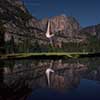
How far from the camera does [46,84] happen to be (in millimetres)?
25172

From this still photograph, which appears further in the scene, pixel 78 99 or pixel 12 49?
pixel 12 49

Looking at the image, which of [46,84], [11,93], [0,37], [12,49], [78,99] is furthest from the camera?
[12,49]

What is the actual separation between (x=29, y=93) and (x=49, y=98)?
2452 mm

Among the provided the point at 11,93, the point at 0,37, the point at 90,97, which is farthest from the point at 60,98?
the point at 0,37

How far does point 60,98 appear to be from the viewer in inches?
734

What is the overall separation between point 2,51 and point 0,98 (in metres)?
96.0

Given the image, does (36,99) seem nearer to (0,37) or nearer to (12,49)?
(0,37)

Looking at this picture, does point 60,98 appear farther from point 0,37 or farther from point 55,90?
point 0,37

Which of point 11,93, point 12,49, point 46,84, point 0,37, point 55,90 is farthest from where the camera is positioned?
point 12,49

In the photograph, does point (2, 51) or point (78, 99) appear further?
point (2, 51)

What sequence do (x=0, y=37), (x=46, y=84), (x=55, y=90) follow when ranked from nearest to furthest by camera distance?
(x=55, y=90)
(x=46, y=84)
(x=0, y=37)

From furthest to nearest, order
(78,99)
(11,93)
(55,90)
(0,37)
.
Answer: (0,37) < (55,90) < (11,93) < (78,99)

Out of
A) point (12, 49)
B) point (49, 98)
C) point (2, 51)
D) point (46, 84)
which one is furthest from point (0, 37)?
point (49, 98)

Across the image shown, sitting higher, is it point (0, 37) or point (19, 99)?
point (0, 37)
